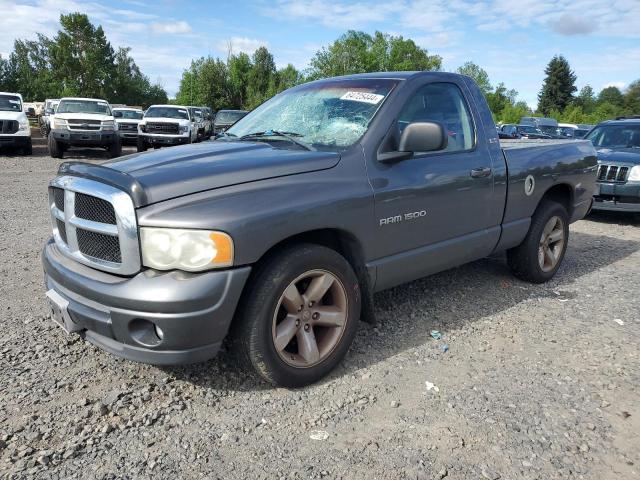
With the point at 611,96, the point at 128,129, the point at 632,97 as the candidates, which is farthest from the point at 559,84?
the point at 128,129

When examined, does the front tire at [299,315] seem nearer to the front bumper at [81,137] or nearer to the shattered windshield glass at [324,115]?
the shattered windshield glass at [324,115]

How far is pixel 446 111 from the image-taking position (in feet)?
13.0

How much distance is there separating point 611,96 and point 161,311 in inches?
4495

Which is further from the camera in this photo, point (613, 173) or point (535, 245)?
point (613, 173)

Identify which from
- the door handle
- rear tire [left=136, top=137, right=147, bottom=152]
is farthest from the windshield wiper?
rear tire [left=136, top=137, right=147, bottom=152]

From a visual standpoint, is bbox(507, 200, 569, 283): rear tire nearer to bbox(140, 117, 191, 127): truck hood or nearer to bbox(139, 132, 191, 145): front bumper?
bbox(139, 132, 191, 145): front bumper

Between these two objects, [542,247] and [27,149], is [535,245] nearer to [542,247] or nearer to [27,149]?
[542,247]

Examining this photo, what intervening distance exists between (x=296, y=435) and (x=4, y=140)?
1642cm

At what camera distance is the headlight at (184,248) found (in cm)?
250

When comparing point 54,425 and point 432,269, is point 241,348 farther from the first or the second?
point 432,269

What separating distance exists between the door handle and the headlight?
2.15 metres

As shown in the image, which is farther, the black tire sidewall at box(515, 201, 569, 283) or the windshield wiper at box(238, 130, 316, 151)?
the black tire sidewall at box(515, 201, 569, 283)

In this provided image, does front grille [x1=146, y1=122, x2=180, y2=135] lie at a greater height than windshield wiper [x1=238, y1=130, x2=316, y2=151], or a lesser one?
lesser

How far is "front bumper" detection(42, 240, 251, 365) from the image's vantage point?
2467mm
